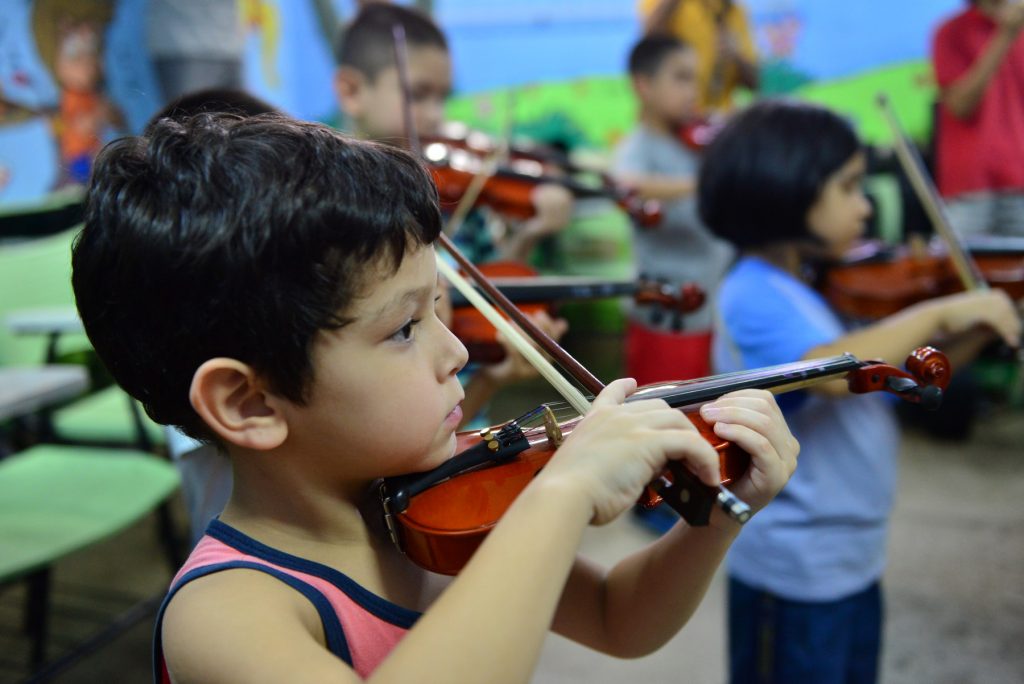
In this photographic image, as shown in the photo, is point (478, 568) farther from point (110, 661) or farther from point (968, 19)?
point (968, 19)

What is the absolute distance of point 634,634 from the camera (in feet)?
2.08

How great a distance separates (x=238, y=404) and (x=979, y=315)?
0.95 meters

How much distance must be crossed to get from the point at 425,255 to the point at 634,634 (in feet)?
1.17

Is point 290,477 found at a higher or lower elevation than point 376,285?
lower

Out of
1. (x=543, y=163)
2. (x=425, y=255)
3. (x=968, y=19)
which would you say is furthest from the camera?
(x=968, y=19)

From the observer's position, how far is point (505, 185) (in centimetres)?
172

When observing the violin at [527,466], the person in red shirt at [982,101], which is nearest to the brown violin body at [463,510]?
the violin at [527,466]

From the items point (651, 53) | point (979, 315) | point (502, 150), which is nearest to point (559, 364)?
point (979, 315)

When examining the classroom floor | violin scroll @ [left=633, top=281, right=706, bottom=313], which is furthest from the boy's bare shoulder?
the classroom floor

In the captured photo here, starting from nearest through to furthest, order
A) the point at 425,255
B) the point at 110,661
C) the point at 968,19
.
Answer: the point at 425,255
the point at 110,661
the point at 968,19

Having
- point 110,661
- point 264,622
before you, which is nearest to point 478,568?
point 264,622

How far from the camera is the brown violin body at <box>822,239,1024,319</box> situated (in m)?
1.31

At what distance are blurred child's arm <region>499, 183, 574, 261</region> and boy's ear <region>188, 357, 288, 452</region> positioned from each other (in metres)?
1.12

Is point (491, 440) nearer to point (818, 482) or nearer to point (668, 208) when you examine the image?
point (818, 482)
